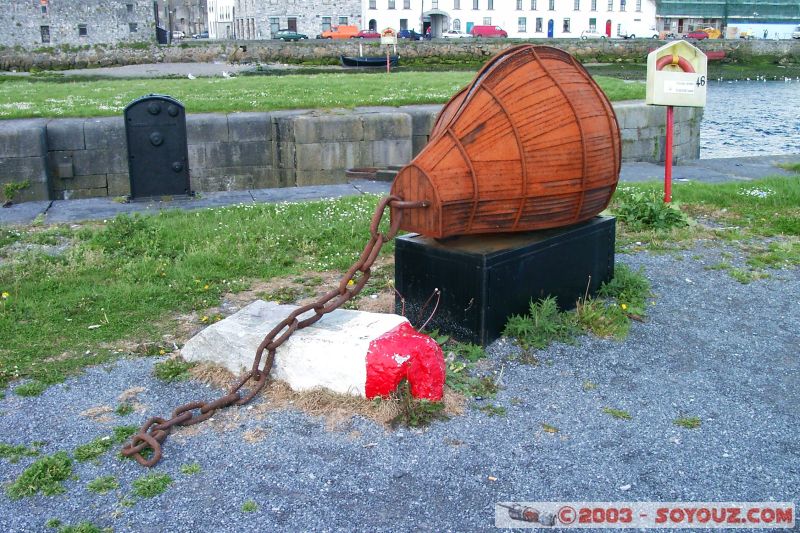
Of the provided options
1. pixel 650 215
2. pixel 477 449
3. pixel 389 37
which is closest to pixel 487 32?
pixel 389 37

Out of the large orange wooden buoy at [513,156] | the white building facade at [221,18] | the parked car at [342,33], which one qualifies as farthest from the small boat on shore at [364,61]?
the large orange wooden buoy at [513,156]

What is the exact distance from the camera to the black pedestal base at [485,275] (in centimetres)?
520

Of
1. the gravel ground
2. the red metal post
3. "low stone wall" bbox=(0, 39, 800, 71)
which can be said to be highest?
"low stone wall" bbox=(0, 39, 800, 71)

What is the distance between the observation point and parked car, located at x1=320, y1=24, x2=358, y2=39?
6531 centimetres

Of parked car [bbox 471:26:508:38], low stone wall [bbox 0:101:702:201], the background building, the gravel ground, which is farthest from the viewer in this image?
the background building

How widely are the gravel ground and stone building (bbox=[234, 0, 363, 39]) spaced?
70.2m

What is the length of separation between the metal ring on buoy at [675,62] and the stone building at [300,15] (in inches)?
2606

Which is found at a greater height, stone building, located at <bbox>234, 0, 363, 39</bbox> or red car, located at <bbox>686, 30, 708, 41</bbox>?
stone building, located at <bbox>234, 0, 363, 39</bbox>

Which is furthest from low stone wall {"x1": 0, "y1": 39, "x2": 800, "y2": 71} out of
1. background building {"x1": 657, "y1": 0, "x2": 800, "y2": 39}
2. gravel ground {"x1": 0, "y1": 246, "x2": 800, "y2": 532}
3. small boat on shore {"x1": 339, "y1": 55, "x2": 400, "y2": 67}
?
gravel ground {"x1": 0, "y1": 246, "x2": 800, "y2": 532}

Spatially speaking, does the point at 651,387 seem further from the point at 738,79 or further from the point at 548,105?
the point at 738,79

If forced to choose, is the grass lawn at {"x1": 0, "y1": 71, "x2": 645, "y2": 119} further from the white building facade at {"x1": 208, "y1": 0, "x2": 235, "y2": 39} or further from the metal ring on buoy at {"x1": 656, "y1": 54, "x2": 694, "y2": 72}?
the white building facade at {"x1": 208, "y1": 0, "x2": 235, "y2": 39}

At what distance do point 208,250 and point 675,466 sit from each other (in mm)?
4964

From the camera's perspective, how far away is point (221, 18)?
87250 millimetres

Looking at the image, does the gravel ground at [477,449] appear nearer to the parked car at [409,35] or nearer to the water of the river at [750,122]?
the water of the river at [750,122]
